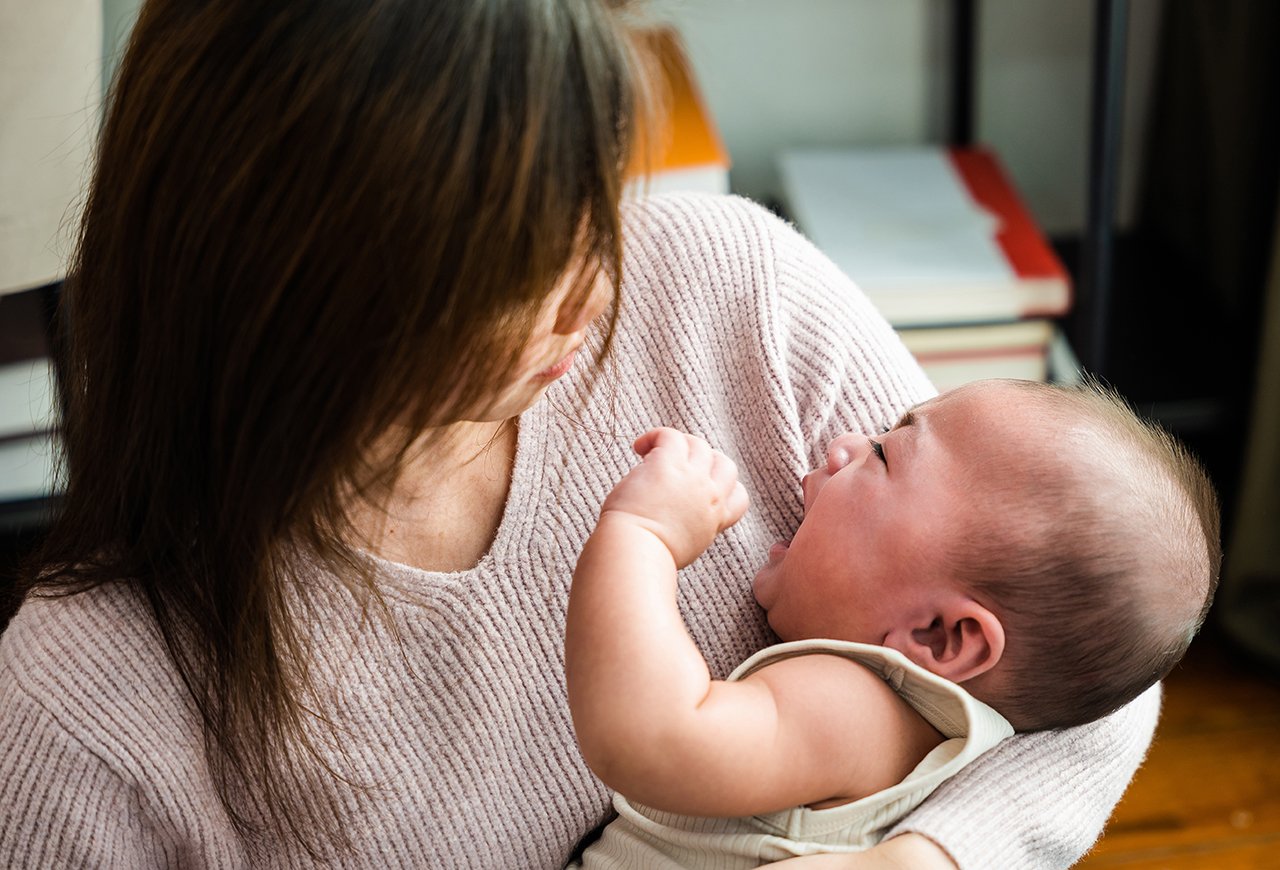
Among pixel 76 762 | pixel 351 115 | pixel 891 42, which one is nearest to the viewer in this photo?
pixel 351 115

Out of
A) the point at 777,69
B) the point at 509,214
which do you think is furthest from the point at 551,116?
the point at 777,69

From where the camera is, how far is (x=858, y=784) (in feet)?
2.52

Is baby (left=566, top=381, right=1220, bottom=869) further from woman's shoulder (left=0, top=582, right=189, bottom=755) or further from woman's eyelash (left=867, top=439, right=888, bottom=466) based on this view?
woman's shoulder (left=0, top=582, right=189, bottom=755)

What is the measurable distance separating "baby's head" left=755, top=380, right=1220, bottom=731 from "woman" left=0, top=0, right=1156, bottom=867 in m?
0.06

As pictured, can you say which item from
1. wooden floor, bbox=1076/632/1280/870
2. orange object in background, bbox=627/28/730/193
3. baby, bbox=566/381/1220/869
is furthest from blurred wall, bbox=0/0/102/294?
wooden floor, bbox=1076/632/1280/870

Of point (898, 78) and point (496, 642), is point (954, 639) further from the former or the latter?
point (898, 78)

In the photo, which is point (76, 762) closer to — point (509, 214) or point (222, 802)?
point (222, 802)

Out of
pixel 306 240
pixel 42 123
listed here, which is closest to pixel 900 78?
pixel 42 123

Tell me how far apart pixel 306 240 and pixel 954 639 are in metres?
0.48

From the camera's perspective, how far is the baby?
0.71m

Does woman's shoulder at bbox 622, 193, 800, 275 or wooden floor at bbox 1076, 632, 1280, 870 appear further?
wooden floor at bbox 1076, 632, 1280, 870

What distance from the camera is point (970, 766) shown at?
2.60ft

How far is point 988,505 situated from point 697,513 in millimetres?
198

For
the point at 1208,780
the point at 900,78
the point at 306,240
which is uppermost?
the point at 306,240
